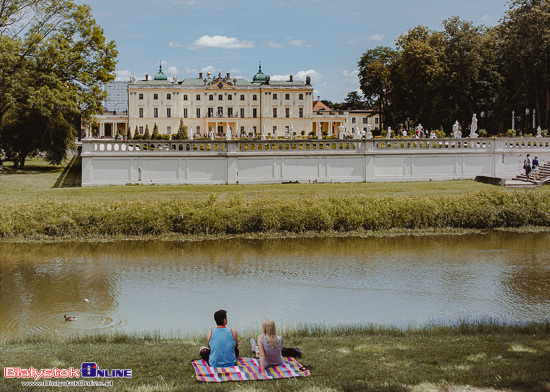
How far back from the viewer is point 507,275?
45.6ft

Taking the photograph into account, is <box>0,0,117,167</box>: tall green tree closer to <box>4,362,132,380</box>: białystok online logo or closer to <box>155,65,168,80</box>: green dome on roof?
<box>4,362,132,380</box>: białystok online logo

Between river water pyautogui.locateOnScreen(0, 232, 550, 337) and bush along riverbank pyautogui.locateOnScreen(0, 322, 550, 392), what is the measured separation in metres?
1.17

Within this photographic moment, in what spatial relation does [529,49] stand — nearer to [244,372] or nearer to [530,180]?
[530,180]

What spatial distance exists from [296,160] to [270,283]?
622 inches

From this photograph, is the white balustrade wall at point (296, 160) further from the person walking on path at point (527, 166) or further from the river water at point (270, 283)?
the river water at point (270, 283)

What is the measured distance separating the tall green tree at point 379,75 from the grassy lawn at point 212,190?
134 ft

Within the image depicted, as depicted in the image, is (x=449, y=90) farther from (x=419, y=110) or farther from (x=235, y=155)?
(x=235, y=155)

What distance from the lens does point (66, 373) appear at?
6855 millimetres

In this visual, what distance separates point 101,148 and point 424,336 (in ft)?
71.2

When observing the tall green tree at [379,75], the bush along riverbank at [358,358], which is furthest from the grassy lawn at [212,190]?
the tall green tree at [379,75]

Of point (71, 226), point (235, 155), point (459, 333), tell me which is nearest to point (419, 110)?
point (235, 155)

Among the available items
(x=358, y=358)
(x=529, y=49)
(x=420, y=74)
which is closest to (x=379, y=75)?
(x=420, y=74)

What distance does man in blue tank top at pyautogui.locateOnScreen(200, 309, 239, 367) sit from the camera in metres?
7.15

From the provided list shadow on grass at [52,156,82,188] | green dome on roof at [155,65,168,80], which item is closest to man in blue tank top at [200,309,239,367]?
shadow on grass at [52,156,82,188]
